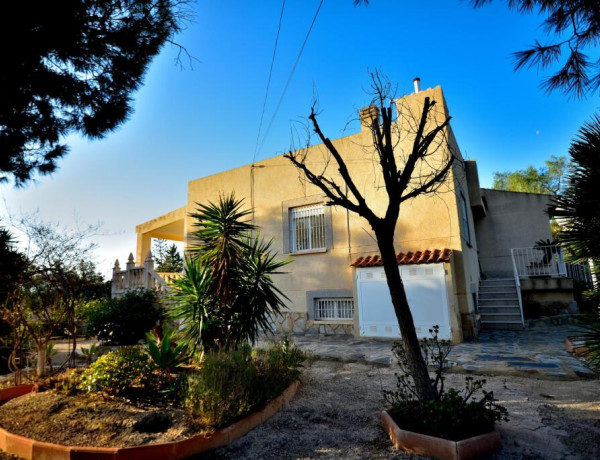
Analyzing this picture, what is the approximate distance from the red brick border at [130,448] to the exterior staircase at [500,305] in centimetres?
922

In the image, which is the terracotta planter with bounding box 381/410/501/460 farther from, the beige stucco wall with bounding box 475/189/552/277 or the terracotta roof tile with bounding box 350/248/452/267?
the beige stucco wall with bounding box 475/189/552/277

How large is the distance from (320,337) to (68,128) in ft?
26.0

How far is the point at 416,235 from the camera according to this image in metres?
9.42

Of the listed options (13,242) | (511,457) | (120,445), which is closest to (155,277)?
(13,242)

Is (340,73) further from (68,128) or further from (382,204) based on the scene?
(382,204)

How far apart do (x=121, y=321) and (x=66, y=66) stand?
24.5 feet

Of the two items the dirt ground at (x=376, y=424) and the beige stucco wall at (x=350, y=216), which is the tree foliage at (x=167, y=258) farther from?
the dirt ground at (x=376, y=424)

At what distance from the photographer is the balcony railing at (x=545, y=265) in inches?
416

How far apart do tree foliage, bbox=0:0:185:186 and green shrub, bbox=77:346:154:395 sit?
3.44 m

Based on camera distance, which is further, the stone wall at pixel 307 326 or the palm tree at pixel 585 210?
the stone wall at pixel 307 326

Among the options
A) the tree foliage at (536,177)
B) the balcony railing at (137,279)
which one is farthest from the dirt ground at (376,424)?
the tree foliage at (536,177)

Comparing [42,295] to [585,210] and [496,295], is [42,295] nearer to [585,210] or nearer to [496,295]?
[585,210]

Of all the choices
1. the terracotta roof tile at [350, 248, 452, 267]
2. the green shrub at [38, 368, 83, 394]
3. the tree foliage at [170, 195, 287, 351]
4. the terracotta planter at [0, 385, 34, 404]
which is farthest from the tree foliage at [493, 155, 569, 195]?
the terracotta planter at [0, 385, 34, 404]

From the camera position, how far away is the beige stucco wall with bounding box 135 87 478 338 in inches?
350
